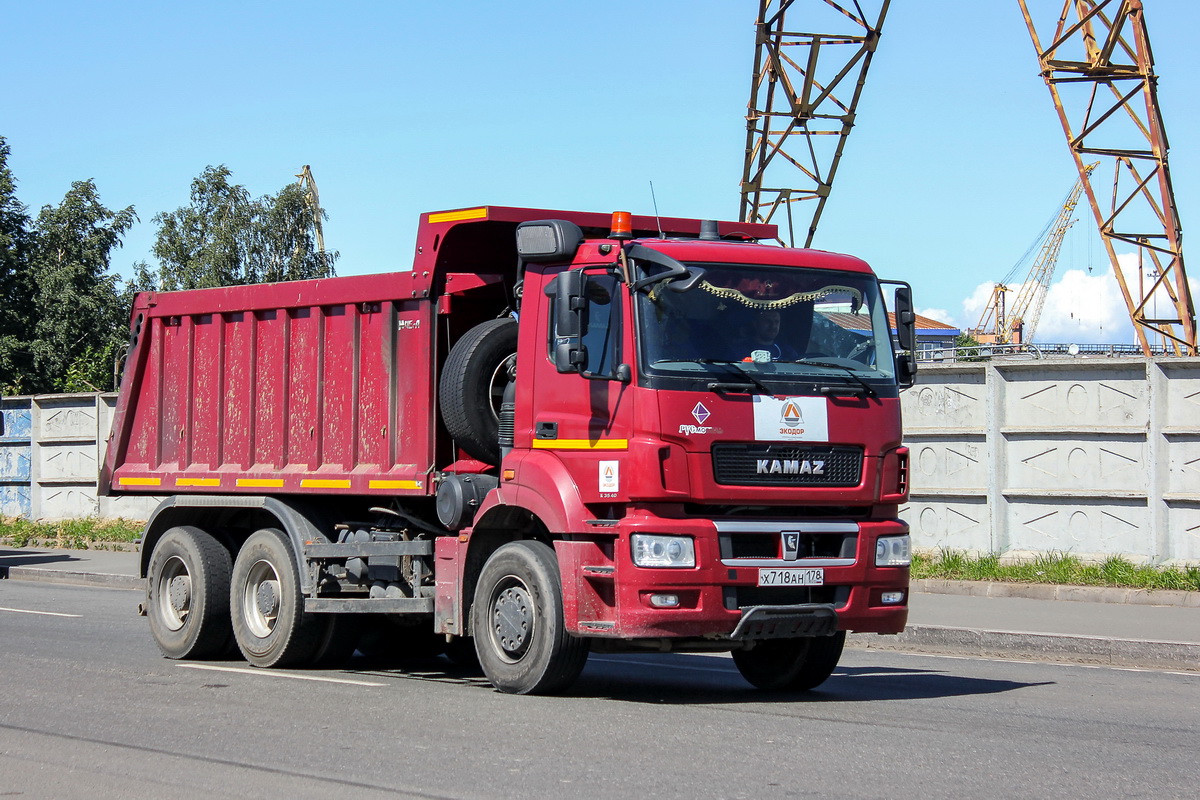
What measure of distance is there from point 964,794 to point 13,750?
4659mm

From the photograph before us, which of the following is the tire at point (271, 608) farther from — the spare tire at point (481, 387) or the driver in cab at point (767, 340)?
the driver in cab at point (767, 340)

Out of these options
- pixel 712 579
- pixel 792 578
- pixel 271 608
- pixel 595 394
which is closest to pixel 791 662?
pixel 792 578

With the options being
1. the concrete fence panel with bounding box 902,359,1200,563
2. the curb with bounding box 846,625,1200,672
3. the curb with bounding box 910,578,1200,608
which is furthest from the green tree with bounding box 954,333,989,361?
the curb with bounding box 846,625,1200,672

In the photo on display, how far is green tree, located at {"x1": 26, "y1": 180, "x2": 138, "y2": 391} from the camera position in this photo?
42.9 metres

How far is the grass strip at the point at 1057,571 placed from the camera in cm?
1484

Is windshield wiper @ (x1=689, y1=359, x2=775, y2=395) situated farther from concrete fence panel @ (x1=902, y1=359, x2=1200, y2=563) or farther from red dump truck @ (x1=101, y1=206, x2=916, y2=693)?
concrete fence panel @ (x1=902, y1=359, x2=1200, y2=563)

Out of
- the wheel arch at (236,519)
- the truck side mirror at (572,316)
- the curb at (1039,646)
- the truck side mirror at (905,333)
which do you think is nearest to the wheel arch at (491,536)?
the truck side mirror at (572,316)

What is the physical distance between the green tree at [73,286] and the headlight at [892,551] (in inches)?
1394

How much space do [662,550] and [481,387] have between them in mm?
2122

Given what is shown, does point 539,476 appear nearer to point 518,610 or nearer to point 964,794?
point 518,610

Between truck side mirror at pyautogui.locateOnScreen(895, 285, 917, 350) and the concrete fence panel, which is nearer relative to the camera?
truck side mirror at pyautogui.locateOnScreen(895, 285, 917, 350)

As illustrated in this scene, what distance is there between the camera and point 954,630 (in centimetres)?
1274

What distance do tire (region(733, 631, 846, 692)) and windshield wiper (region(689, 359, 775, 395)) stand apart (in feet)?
6.20

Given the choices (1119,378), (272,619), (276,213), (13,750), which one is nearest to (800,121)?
(1119,378)
